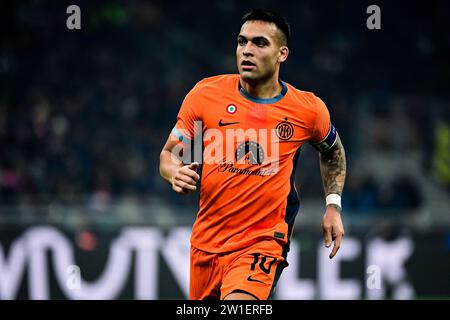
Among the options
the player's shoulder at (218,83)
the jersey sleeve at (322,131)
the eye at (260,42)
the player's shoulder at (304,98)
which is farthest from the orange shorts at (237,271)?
the eye at (260,42)

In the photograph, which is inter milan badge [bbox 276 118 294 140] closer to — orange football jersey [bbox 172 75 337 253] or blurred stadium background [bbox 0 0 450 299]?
orange football jersey [bbox 172 75 337 253]

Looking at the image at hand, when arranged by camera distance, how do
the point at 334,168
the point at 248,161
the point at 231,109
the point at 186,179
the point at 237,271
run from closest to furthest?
the point at 186,179 < the point at 237,271 < the point at 248,161 < the point at 231,109 < the point at 334,168

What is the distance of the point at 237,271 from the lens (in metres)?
5.31

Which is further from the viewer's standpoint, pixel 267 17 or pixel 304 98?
pixel 304 98

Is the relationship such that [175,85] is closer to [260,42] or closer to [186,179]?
[260,42]

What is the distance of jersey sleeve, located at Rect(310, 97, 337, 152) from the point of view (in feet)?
18.9

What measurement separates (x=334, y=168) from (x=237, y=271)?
1.14 m

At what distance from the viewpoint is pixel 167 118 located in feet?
51.8

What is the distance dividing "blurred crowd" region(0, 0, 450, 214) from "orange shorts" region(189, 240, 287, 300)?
27.9ft

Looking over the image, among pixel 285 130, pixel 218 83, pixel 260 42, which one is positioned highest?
pixel 260 42

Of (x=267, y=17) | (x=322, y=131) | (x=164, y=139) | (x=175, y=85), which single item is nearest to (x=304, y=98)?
(x=322, y=131)

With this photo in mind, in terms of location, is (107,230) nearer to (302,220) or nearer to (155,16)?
(302,220)

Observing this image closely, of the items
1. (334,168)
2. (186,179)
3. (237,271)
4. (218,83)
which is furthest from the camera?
(334,168)

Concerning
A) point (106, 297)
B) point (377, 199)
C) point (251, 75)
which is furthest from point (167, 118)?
point (251, 75)
